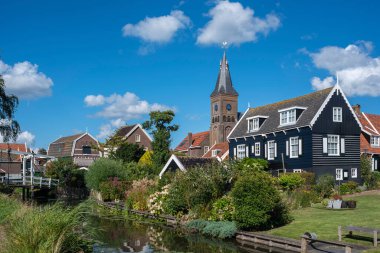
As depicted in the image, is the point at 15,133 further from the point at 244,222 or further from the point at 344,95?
the point at 344,95

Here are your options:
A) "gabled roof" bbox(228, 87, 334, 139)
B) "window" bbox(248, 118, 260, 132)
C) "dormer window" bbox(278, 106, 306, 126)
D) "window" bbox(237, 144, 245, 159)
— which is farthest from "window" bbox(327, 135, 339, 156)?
"window" bbox(237, 144, 245, 159)

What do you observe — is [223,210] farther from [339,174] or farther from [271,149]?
[271,149]

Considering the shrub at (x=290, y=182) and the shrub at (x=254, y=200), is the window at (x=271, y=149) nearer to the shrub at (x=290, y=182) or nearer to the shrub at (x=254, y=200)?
the shrub at (x=290, y=182)

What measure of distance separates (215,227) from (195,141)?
64.4 m

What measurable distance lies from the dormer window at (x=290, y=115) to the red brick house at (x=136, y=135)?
32143mm

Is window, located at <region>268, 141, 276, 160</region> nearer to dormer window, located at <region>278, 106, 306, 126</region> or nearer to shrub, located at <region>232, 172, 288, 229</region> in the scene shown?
dormer window, located at <region>278, 106, 306, 126</region>

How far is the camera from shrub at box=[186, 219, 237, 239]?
72.6ft

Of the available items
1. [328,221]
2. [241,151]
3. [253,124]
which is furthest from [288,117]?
[328,221]

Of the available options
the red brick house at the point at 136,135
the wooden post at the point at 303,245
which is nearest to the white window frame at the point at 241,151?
the red brick house at the point at 136,135

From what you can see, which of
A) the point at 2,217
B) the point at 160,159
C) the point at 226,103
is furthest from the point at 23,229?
the point at 226,103

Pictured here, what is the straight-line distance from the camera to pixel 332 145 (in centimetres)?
4019

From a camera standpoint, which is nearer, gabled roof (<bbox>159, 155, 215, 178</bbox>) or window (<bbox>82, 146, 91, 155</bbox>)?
gabled roof (<bbox>159, 155, 215, 178</bbox>)

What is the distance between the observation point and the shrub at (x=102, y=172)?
43.8m

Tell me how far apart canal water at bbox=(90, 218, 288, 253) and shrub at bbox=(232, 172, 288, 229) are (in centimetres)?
145
